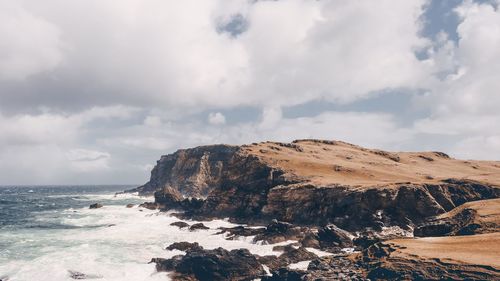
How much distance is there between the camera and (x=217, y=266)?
3806 cm

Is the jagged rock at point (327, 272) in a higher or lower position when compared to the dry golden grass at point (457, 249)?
lower

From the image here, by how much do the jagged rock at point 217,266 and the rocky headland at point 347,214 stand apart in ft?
0.32

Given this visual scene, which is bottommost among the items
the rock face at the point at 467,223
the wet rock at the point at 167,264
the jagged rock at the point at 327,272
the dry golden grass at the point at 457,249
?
the wet rock at the point at 167,264

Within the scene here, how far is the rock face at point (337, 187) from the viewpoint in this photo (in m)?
57.1

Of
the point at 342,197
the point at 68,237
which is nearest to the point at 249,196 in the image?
the point at 342,197

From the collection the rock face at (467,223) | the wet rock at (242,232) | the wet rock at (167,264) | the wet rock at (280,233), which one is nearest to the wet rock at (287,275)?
the wet rock at (167,264)

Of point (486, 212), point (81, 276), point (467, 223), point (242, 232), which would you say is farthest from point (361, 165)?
point (81, 276)

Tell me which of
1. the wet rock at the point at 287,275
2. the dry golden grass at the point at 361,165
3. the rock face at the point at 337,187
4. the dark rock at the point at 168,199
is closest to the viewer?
the wet rock at the point at 287,275

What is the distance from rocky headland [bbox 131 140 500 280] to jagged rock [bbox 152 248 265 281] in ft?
0.32

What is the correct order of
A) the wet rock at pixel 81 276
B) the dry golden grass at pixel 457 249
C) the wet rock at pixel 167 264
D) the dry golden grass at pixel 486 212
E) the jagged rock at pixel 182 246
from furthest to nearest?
the jagged rock at pixel 182 246 < the dry golden grass at pixel 486 212 < the wet rock at pixel 167 264 < the wet rock at pixel 81 276 < the dry golden grass at pixel 457 249

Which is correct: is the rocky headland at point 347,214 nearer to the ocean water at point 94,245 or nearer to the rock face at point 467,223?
the rock face at point 467,223

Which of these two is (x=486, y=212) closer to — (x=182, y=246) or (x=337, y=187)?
(x=337, y=187)

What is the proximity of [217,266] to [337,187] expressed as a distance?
1175 inches

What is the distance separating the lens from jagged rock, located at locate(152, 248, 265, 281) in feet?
123
